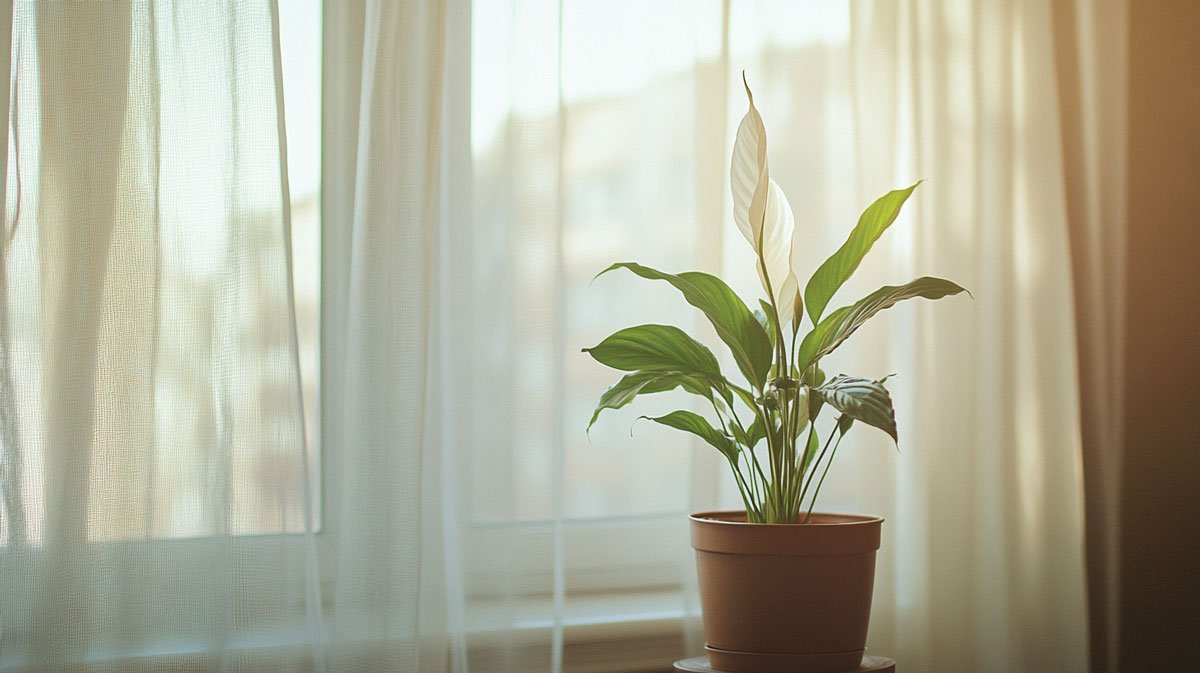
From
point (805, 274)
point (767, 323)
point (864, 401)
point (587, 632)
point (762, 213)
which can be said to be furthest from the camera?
point (805, 274)

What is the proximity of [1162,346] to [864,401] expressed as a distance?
1.10 metres

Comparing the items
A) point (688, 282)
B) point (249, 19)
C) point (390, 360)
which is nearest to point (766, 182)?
point (688, 282)

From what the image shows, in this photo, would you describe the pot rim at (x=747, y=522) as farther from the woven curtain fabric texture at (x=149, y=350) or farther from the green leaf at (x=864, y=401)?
the woven curtain fabric texture at (x=149, y=350)

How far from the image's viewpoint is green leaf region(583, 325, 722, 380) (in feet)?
4.59

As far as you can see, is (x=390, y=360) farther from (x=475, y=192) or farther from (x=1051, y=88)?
(x=1051, y=88)

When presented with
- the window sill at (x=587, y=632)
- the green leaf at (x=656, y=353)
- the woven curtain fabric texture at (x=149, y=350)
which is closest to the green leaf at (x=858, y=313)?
the green leaf at (x=656, y=353)

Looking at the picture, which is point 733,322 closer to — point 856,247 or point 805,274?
point 856,247

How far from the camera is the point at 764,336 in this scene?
4.67 feet

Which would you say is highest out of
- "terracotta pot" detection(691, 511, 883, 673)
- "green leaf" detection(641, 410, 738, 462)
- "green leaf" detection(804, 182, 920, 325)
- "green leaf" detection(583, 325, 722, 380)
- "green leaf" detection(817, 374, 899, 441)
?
"green leaf" detection(804, 182, 920, 325)

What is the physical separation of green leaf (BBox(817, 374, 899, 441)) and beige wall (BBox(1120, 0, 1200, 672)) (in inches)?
37.8

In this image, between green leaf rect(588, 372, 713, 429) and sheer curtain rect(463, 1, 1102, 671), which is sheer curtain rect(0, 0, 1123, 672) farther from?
green leaf rect(588, 372, 713, 429)

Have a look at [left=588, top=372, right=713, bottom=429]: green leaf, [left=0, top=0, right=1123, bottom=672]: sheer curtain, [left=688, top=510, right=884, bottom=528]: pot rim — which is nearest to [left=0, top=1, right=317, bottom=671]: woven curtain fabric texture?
[left=0, top=0, right=1123, bottom=672]: sheer curtain

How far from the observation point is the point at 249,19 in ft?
4.73

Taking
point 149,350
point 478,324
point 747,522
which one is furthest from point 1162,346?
point 149,350
